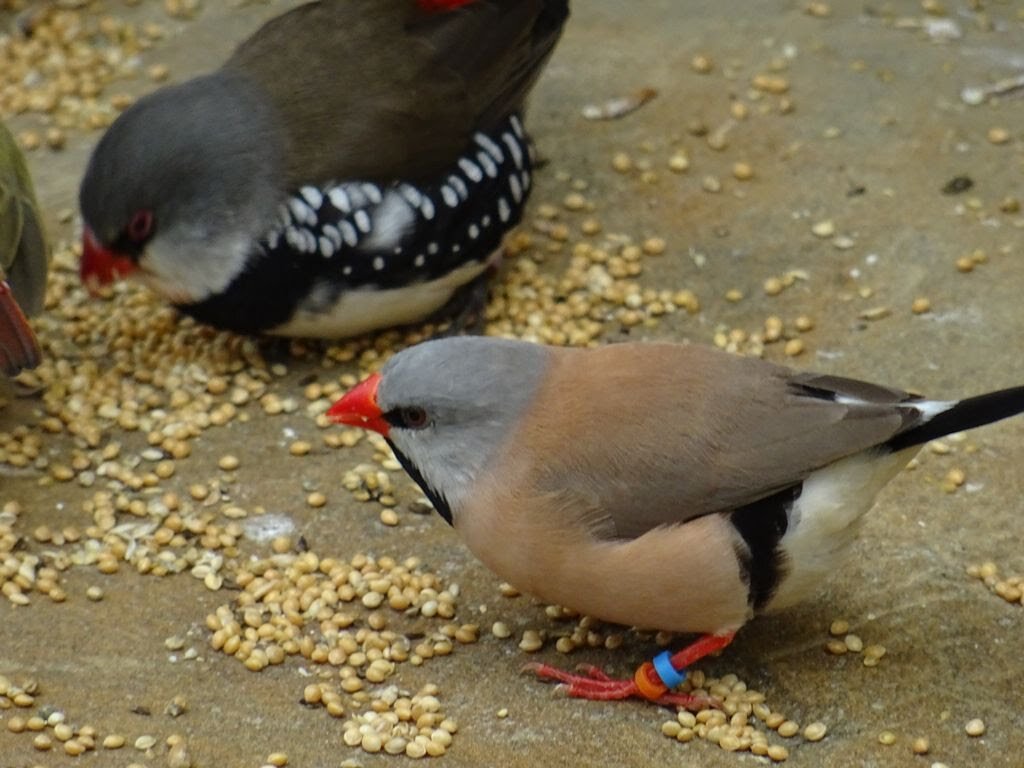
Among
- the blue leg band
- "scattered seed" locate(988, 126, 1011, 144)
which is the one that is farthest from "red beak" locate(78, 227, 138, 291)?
"scattered seed" locate(988, 126, 1011, 144)

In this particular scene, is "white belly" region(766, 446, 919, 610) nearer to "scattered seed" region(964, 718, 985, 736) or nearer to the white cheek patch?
"scattered seed" region(964, 718, 985, 736)

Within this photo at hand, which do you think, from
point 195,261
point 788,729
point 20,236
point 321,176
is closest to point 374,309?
point 321,176

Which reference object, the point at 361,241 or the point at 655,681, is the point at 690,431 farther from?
the point at 361,241

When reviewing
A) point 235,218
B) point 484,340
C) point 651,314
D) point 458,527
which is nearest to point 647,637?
point 458,527

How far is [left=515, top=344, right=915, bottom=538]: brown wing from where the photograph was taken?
3428mm

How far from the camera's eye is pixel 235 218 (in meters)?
4.66

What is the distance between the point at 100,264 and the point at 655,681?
2242 mm

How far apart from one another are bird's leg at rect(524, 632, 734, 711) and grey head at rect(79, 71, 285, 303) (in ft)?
5.68

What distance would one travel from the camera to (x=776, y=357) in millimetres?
4797

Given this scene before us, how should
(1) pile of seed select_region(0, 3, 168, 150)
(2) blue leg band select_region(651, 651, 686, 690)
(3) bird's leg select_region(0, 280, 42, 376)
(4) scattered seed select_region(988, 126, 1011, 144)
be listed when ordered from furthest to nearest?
1. (1) pile of seed select_region(0, 3, 168, 150)
2. (4) scattered seed select_region(988, 126, 1011, 144)
3. (3) bird's leg select_region(0, 280, 42, 376)
4. (2) blue leg band select_region(651, 651, 686, 690)

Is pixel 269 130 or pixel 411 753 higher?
pixel 269 130

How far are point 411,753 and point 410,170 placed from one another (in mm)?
1983

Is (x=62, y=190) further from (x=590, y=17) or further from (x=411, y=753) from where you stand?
(x=411, y=753)

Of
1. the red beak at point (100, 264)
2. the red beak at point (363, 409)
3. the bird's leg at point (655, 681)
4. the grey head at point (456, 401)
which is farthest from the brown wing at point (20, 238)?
the bird's leg at point (655, 681)
